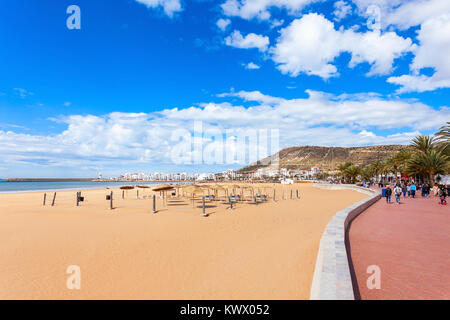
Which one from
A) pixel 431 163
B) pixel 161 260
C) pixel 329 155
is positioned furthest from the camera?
pixel 329 155

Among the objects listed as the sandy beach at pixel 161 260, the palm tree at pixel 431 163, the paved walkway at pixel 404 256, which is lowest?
the sandy beach at pixel 161 260

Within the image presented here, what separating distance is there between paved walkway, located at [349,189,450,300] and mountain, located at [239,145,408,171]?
62.1 meters

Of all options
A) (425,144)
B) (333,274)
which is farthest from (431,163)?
(333,274)

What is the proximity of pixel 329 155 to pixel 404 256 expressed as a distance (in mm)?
133769

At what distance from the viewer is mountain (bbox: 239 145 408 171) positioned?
9409 centimetres

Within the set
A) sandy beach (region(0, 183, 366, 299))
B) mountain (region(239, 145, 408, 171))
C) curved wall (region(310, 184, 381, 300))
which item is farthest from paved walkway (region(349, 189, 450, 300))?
mountain (region(239, 145, 408, 171))

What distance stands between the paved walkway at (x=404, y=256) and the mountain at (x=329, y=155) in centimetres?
6209

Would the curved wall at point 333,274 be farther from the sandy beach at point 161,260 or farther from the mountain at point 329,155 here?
the mountain at point 329,155

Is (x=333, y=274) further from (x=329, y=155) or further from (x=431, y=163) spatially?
(x=329, y=155)

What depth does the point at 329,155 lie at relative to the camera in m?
128

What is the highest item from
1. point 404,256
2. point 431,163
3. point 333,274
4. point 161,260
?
point 431,163

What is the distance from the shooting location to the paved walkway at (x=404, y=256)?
4027 millimetres

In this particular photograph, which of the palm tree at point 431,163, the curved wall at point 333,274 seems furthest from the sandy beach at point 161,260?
the palm tree at point 431,163
